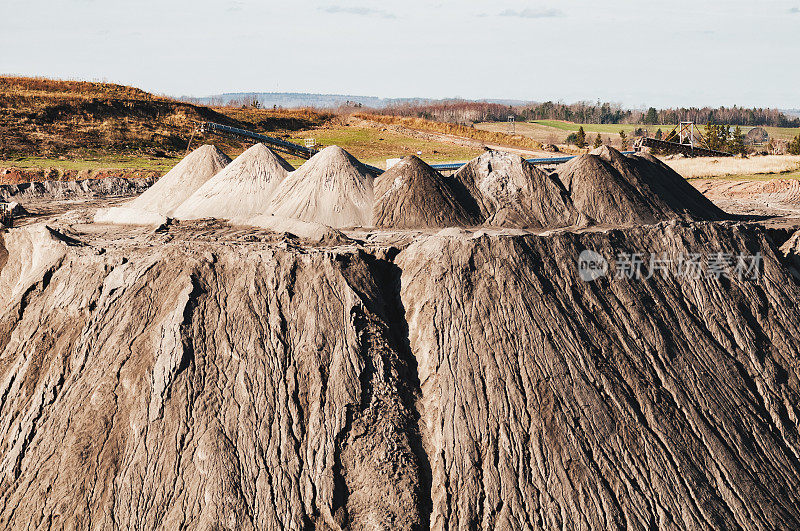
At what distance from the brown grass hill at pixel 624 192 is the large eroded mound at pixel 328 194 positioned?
316 inches

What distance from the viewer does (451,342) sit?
14406 millimetres

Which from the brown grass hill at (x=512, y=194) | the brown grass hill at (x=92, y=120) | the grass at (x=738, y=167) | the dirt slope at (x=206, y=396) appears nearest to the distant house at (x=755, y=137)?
the grass at (x=738, y=167)

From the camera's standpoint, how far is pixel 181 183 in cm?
2811

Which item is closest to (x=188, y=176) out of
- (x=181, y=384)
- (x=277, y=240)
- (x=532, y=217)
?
(x=277, y=240)

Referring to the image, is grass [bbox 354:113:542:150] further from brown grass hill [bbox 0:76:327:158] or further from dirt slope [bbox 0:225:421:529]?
dirt slope [bbox 0:225:421:529]

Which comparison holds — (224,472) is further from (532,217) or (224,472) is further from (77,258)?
(532,217)

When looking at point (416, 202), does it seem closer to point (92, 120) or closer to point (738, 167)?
point (738, 167)

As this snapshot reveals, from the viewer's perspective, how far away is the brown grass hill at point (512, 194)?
24.1 metres

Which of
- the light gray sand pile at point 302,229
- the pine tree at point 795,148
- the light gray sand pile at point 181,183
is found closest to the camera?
the light gray sand pile at point 302,229

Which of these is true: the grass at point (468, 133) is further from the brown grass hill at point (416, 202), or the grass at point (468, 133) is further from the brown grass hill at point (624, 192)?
the brown grass hill at point (416, 202)

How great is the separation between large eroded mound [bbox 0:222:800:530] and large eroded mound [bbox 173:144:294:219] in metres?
7.33

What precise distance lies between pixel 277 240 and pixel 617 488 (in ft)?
35.6

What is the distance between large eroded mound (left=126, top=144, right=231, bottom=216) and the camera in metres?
27.2

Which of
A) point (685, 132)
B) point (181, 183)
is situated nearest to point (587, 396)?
point (181, 183)
